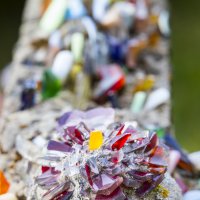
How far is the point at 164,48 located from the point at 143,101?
15.0 inches

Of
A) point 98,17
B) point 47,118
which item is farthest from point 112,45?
point 47,118

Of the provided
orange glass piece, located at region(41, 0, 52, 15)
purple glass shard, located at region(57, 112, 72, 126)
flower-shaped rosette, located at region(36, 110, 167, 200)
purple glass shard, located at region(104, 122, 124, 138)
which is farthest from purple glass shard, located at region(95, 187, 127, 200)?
orange glass piece, located at region(41, 0, 52, 15)

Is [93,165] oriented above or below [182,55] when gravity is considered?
above

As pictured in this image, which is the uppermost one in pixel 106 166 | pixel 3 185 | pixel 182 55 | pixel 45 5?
pixel 45 5

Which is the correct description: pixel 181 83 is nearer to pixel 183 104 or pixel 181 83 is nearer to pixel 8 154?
pixel 183 104

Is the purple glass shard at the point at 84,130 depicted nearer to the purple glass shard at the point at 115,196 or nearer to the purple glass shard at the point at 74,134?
the purple glass shard at the point at 74,134

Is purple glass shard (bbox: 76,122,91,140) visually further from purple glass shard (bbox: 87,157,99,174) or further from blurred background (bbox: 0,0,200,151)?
blurred background (bbox: 0,0,200,151)

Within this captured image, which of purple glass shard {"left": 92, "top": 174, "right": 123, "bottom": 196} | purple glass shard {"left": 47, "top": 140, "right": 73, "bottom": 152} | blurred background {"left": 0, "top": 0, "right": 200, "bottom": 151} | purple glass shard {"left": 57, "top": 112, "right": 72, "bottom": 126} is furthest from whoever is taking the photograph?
blurred background {"left": 0, "top": 0, "right": 200, "bottom": 151}

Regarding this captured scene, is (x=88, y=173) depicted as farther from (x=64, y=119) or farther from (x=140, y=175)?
(x=64, y=119)

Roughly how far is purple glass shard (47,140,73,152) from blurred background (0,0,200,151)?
1.26 metres

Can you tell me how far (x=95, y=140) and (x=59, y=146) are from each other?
105mm

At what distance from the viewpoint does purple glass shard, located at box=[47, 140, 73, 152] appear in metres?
1.58

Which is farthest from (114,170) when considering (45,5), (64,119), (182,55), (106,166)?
(182,55)

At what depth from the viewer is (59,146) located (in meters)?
1.60
